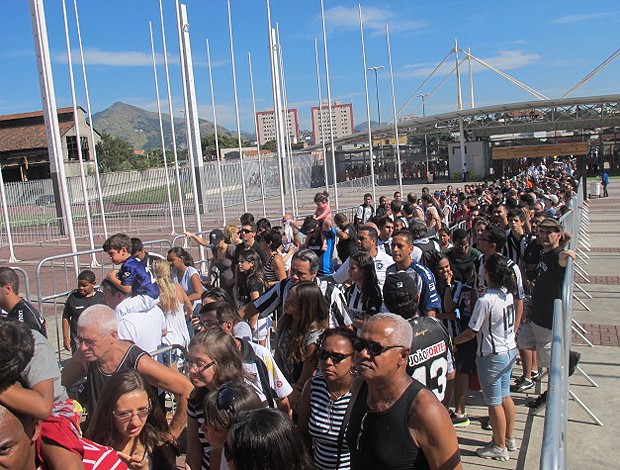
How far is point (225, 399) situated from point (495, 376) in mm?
2803

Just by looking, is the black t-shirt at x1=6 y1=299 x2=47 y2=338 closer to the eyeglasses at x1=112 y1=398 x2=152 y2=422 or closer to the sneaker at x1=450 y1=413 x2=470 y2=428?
the eyeglasses at x1=112 y1=398 x2=152 y2=422

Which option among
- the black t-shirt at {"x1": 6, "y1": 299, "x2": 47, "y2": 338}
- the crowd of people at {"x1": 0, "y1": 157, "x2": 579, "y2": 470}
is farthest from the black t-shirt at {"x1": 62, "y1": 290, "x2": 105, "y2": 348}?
the black t-shirt at {"x1": 6, "y1": 299, "x2": 47, "y2": 338}

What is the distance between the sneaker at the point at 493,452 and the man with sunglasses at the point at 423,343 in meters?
1.22

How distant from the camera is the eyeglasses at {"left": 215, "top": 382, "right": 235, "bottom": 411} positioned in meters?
2.72

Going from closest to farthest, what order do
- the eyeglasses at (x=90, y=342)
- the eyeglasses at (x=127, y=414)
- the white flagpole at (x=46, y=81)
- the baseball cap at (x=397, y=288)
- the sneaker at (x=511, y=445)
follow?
the eyeglasses at (x=127, y=414) → the eyeglasses at (x=90, y=342) → the baseball cap at (x=397, y=288) → the sneaker at (x=511, y=445) → the white flagpole at (x=46, y=81)

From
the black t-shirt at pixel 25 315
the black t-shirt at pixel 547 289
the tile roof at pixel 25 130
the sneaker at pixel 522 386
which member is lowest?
the sneaker at pixel 522 386

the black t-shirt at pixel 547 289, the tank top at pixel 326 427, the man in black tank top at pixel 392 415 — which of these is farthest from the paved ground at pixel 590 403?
the man in black tank top at pixel 392 415

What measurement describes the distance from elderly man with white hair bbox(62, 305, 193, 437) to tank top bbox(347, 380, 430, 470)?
132cm

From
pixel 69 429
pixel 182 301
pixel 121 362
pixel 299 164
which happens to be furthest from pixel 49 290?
pixel 299 164

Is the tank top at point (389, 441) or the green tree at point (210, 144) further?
the green tree at point (210, 144)

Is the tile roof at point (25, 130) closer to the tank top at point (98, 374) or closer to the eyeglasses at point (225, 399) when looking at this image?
the tank top at point (98, 374)

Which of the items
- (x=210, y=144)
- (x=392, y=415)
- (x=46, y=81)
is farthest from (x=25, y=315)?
(x=210, y=144)

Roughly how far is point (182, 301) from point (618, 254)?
11.5 meters

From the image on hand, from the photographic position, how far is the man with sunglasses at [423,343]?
3.60 meters
